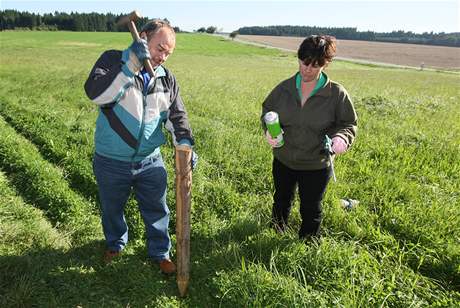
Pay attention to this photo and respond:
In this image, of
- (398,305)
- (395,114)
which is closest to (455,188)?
(398,305)

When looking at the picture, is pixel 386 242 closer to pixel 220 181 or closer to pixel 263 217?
pixel 263 217

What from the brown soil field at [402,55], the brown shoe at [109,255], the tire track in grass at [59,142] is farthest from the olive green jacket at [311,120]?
the brown soil field at [402,55]

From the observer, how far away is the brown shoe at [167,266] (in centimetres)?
336

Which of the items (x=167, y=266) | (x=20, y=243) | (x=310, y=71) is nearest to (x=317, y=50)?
(x=310, y=71)

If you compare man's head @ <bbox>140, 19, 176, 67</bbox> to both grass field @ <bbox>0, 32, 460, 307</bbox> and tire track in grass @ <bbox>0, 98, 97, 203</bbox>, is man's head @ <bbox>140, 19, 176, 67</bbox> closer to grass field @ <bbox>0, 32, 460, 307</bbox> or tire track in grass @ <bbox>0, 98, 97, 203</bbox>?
grass field @ <bbox>0, 32, 460, 307</bbox>

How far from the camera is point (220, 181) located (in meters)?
4.97

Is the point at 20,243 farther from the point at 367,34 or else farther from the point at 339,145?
Answer: the point at 367,34

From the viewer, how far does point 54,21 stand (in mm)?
85375

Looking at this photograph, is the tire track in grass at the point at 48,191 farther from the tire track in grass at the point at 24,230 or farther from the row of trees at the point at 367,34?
the row of trees at the point at 367,34

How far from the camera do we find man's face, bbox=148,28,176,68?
8.89ft

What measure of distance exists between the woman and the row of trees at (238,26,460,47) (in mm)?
115914

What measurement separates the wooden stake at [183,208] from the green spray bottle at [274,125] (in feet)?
2.38

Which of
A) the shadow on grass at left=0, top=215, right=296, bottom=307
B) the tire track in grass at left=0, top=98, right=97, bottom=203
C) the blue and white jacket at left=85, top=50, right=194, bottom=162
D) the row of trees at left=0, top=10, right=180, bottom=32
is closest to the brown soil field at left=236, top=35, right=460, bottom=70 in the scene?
the row of trees at left=0, top=10, right=180, bottom=32

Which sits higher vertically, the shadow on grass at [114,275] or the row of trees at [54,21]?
the row of trees at [54,21]
